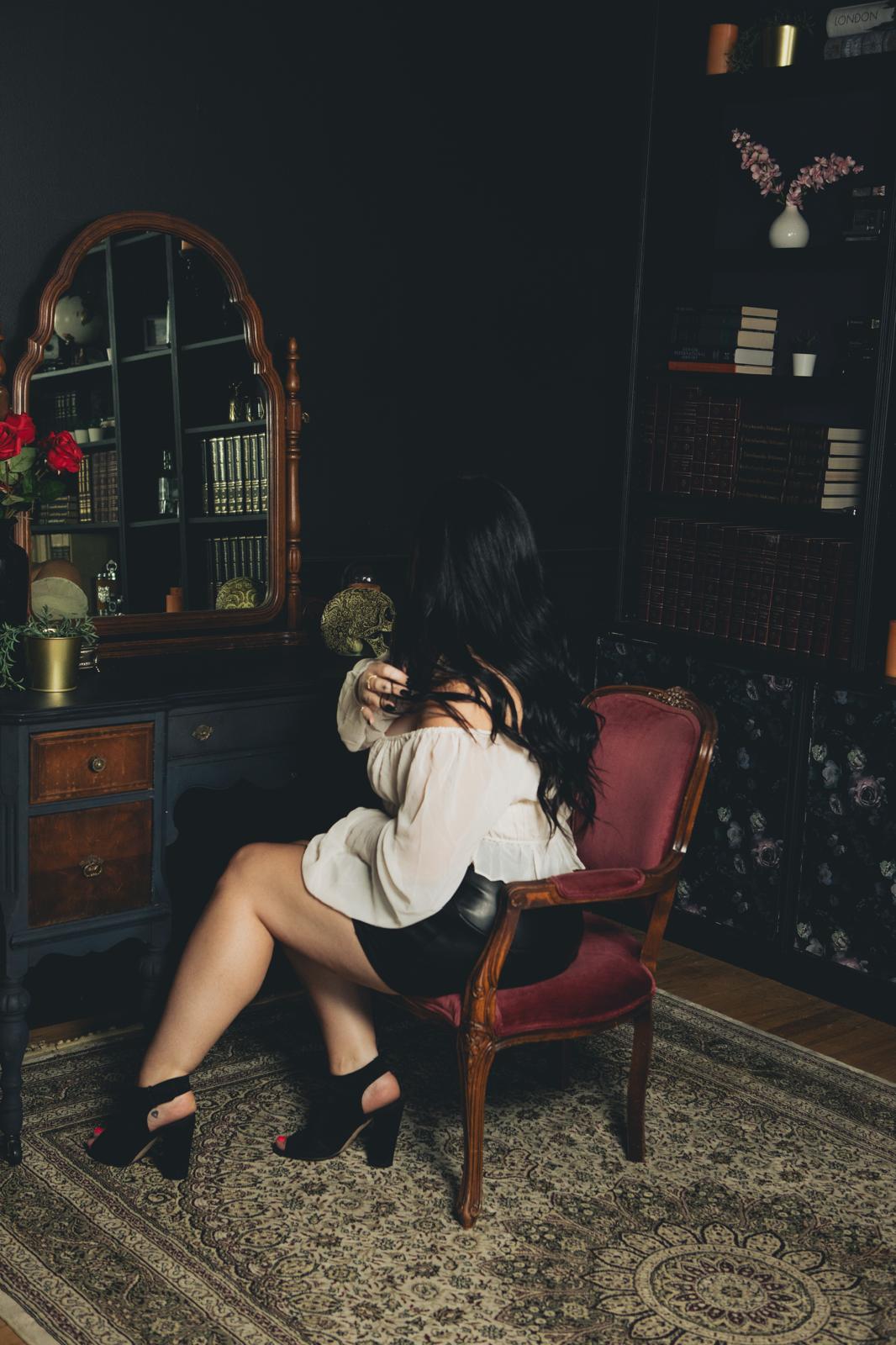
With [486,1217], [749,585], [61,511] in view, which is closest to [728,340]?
[749,585]

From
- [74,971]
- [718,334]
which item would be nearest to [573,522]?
[718,334]

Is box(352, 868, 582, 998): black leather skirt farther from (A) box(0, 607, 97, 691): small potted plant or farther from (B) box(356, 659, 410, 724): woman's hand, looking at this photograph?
(A) box(0, 607, 97, 691): small potted plant

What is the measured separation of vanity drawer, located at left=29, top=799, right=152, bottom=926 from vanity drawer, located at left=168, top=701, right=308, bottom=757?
165 millimetres

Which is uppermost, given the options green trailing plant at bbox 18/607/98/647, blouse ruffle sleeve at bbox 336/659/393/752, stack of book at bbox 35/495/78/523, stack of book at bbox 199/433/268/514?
stack of book at bbox 199/433/268/514

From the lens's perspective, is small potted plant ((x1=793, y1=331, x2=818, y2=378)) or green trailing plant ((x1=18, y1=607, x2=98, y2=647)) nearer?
green trailing plant ((x1=18, y1=607, x2=98, y2=647))

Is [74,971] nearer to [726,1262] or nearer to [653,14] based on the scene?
[726,1262]

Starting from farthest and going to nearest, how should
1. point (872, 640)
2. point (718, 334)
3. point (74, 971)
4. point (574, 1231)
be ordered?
point (718, 334) → point (872, 640) → point (74, 971) → point (574, 1231)

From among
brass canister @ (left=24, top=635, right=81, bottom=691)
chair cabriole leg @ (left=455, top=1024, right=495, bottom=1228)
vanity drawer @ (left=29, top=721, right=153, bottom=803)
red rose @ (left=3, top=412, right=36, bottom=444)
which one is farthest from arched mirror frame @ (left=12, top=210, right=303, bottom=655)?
chair cabriole leg @ (left=455, top=1024, right=495, bottom=1228)

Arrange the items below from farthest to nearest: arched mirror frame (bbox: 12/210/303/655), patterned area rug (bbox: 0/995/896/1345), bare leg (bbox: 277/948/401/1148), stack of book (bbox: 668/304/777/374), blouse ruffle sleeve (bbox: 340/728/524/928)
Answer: stack of book (bbox: 668/304/777/374), arched mirror frame (bbox: 12/210/303/655), bare leg (bbox: 277/948/401/1148), blouse ruffle sleeve (bbox: 340/728/524/928), patterned area rug (bbox: 0/995/896/1345)

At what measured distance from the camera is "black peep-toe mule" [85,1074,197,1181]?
2.55 meters

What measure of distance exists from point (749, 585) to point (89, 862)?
2.11 m

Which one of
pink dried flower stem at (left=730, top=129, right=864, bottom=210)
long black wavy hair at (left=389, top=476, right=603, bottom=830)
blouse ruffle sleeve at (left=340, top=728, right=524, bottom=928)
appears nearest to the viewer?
blouse ruffle sleeve at (left=340, top=728, right=524, bottom=928)

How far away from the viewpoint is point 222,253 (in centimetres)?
335

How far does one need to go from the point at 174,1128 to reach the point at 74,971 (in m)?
0.86
